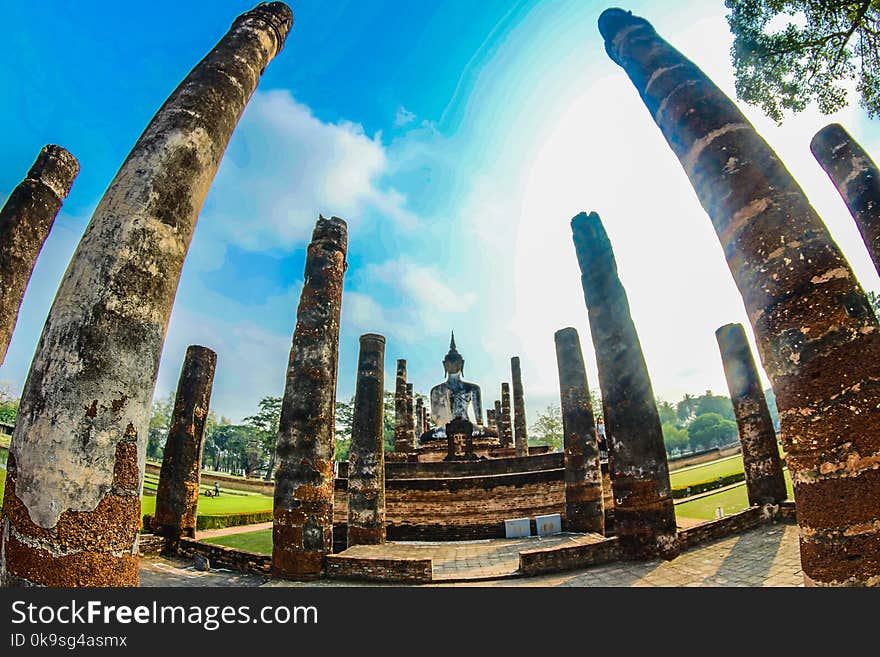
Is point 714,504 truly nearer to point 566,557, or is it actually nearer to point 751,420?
point 751,420

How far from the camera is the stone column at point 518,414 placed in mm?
23422

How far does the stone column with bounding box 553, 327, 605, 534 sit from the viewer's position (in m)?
10.7

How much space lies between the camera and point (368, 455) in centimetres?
1131

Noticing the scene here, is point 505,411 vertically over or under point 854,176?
under

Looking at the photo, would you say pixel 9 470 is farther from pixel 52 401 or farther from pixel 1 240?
pixel 1 240

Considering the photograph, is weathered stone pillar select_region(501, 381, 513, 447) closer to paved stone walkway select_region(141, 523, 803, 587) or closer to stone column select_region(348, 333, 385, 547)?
stone column select_region(348, 333, 385, 547)

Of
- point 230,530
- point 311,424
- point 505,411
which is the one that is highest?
point 505,411

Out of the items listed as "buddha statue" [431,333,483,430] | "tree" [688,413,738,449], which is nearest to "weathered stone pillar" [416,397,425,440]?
"buddha statue" [431,333,483,430]

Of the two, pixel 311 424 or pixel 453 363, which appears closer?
pixel 311 424

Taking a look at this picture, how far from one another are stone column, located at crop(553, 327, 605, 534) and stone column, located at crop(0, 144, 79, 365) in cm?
1120

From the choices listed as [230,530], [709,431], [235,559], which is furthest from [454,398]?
[709,431]

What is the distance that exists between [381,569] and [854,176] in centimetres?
1077

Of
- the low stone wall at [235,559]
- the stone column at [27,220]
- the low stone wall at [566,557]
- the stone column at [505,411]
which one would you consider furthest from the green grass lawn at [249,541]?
the stone column at [505,411]

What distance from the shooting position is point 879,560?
2262 millimetres
